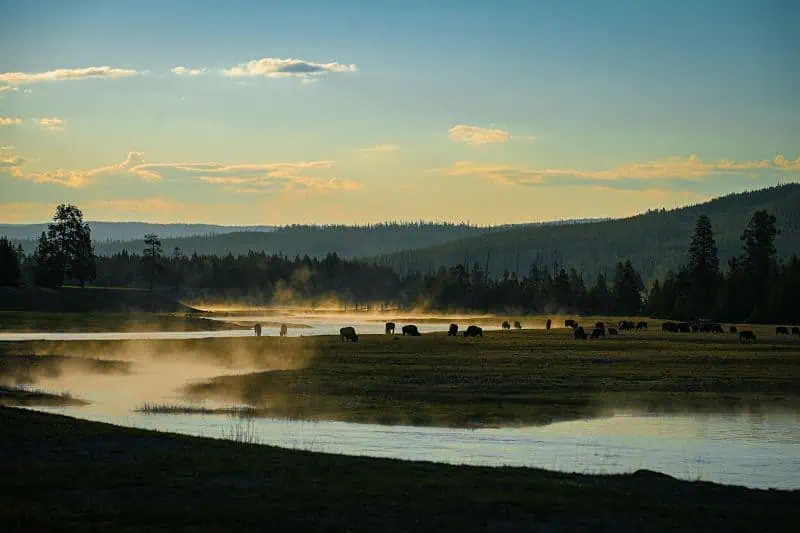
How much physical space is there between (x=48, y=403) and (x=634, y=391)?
24.5 meters

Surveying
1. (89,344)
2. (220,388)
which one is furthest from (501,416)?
(89,344)

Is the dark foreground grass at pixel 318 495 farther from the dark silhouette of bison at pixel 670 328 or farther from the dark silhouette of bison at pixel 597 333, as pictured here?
the dark silhouette of bison at pixel 670 328

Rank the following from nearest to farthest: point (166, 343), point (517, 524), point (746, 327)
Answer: point (517, 524), point (166, 343), point (746, 327)

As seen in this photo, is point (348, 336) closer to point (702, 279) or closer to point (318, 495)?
point (318, 495)

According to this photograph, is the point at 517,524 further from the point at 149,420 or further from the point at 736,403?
the point at 736,403

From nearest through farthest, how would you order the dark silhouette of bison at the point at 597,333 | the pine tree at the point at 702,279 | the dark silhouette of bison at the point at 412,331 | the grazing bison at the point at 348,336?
the grazing bison at the point at 348,336
the dark silhouette of bison at the point at 597,333
the dark silhouette of bison at the point at 412,331
the pine tree at the point at 702,279

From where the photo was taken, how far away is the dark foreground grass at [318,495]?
18391mm

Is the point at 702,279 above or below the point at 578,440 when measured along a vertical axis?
above

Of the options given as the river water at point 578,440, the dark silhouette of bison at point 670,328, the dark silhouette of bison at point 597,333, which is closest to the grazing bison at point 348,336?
the dark silhouette of bison at point 597,333

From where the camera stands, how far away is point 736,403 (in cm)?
4272

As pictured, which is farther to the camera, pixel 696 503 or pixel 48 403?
pixel 48 403

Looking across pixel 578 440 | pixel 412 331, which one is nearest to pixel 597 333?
pixel 412 331

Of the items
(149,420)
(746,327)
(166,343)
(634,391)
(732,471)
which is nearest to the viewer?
(732,471)

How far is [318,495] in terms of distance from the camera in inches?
798
